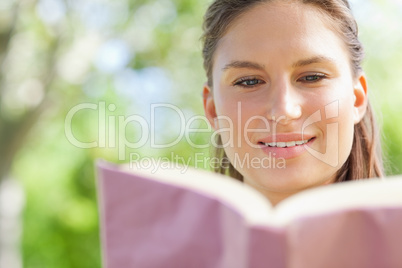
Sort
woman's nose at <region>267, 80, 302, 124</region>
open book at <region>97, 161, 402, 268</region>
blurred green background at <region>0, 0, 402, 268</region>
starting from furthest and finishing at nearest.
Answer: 1. blurred green background at <region>0, 0, 402, 268</region>
2. woman's nose at <region>267, 80, 302, 124</region>
3. open book at <region>97, 161, 402, 268</region>

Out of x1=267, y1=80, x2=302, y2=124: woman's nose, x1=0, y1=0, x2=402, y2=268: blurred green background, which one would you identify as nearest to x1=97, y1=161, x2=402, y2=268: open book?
x1=267, y1=80, x2=302, y2=124: woman's nose

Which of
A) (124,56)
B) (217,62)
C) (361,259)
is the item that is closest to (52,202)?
(124,56)

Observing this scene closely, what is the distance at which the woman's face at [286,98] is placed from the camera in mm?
1151

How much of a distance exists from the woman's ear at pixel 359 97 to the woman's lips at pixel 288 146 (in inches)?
7.9

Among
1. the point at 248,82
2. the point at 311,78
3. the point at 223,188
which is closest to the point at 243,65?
the point at 248,82

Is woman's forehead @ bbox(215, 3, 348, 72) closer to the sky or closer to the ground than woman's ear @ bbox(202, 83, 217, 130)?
closer to the sky

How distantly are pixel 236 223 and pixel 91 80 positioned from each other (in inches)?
207

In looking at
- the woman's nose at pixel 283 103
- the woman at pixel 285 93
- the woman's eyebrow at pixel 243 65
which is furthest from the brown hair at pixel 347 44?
the woman's nose at pixel 283 103

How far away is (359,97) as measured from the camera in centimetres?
134

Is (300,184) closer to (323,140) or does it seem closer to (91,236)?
(323,140)

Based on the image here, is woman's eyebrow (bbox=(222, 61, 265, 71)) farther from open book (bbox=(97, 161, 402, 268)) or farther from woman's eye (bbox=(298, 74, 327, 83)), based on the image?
open book (bbox=(97, 161, 402, 268))

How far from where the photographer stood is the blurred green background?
4340 millimetres

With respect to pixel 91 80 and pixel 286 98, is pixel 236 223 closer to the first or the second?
pixel 286 98

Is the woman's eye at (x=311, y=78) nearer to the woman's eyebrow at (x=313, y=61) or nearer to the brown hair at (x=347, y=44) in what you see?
the woman's eyebrow at (x=313, y=61)
